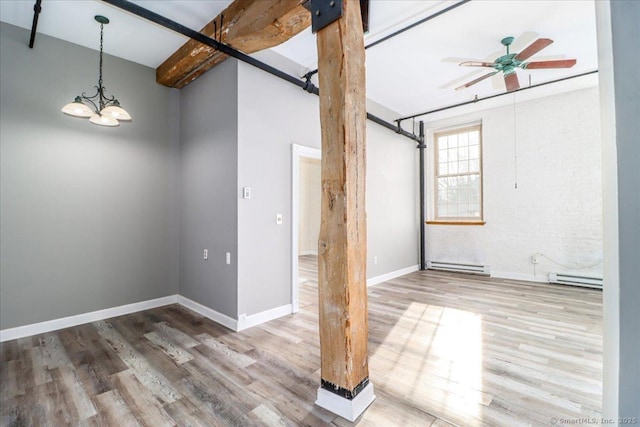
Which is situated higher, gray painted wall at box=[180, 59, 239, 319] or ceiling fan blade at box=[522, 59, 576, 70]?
ceiling fan blade at box=[522, 59, 576, 70]

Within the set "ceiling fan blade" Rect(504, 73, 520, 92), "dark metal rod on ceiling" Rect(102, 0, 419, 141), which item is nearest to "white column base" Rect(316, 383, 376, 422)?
"dark metal rod on ceiling" Rect(102, 0, 419, 141)

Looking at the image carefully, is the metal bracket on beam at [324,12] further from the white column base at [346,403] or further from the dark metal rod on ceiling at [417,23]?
Answer: the white column base at [346,403]

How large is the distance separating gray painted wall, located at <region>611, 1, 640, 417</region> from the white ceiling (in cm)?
269

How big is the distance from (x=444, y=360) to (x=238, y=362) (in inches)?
68.9

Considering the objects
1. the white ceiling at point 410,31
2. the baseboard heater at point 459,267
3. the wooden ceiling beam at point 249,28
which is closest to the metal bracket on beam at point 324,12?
the wooden ceiling beam at point 249,28

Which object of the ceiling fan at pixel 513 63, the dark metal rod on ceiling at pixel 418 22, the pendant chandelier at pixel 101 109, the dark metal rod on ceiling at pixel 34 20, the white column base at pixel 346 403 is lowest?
the white column base at pixel 346 403

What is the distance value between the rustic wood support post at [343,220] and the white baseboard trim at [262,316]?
1.51m

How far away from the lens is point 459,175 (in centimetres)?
613

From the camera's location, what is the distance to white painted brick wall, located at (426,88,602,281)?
4.77m

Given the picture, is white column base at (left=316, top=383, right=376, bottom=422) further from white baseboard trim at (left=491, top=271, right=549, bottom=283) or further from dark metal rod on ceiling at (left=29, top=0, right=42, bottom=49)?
white baseboard trim at (left=491, top=271, right=549, bottom=283)

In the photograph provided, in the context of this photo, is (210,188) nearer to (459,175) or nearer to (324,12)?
(324,12)

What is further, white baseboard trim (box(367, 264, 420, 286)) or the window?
the window

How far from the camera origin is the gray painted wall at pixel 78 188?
2926 millimetres

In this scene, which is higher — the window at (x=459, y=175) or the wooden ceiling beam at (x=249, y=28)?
the wooden ceiling beam at (x=249, y=28)
